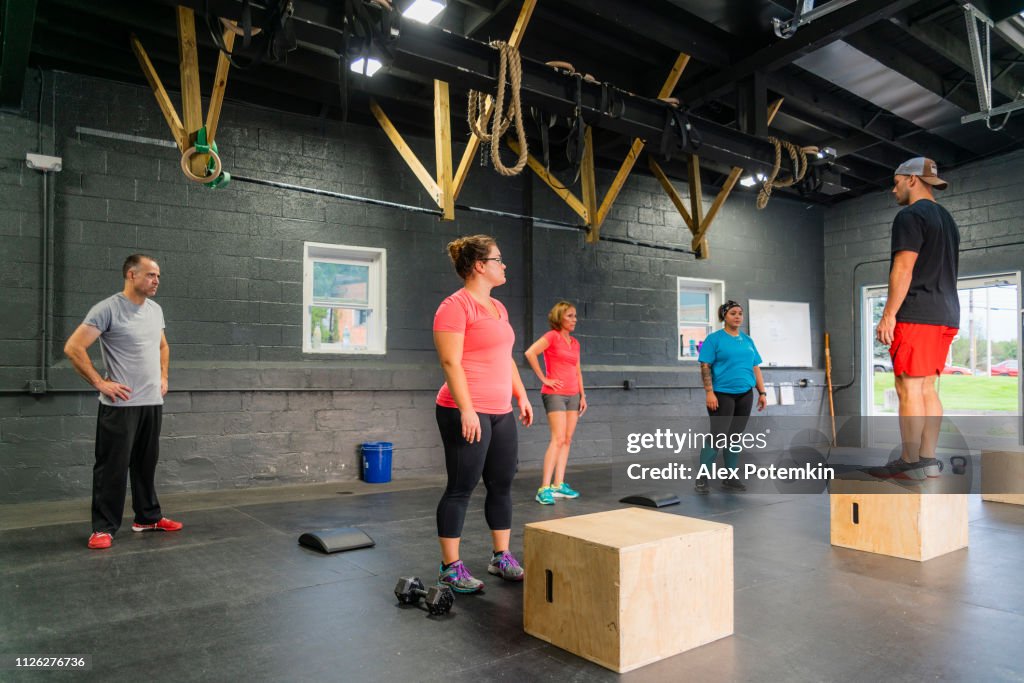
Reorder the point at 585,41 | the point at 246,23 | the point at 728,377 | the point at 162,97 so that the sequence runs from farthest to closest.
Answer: the point at 585,41, the point at 728,377, the point at 162,97, the point at 246,23

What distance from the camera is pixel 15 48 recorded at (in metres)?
4.04

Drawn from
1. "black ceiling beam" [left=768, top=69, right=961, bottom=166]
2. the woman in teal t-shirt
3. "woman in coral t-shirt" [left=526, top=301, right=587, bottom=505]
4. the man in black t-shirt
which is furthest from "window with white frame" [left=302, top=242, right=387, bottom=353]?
the man in black t-shirt

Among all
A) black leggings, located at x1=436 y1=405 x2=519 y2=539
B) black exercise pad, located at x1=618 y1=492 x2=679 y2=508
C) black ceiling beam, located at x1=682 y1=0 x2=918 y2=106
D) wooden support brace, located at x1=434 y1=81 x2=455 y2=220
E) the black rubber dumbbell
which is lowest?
black exercise pad, located at x1=618 y1=492 x2=679 y2=508

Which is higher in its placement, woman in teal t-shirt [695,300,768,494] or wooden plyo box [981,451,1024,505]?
woman in teal t-shirt [695,300,768,494]

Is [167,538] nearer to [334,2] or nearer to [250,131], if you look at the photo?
[334,2]

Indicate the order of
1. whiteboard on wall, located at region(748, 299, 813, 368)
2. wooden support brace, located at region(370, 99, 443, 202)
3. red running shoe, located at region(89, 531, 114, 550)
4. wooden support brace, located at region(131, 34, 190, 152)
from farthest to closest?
1. whiteboard on wall, located at region(748, 299, 813, 368)
2. wooden support brace, located at region(370, 99, 443, 202)
3. wooden support brace, located at region(131, 34, 190, 152)
4. red running shoe, located at region(89, 531, 114, 550)

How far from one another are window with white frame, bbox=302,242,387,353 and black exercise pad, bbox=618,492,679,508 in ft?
8.64

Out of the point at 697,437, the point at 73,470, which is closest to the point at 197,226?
the point at 73,470

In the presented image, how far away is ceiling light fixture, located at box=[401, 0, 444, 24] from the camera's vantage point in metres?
4.29

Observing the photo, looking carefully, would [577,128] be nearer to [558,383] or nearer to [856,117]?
[558,383]

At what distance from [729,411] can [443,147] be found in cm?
289

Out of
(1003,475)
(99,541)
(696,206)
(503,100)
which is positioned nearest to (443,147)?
(503,100)

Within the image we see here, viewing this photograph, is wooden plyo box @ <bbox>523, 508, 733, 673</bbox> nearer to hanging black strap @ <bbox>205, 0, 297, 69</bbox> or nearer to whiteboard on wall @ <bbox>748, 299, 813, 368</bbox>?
hanging black strap @ <bbox>205, 0, 297, 69</bbox>

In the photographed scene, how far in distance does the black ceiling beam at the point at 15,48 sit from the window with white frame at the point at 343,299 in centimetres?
218
